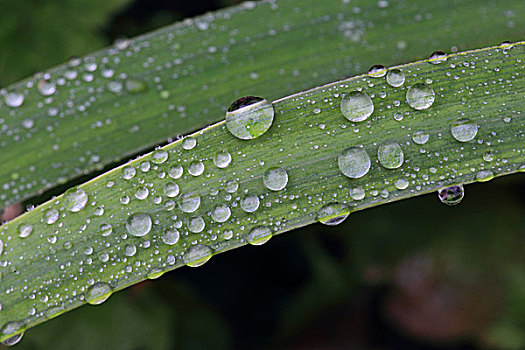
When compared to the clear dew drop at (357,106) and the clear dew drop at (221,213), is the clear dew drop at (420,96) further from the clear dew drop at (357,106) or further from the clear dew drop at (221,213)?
the clear dew drop at (221,213)

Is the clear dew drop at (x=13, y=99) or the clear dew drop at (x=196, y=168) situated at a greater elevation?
the clear dew drop at (x=13, y=99)

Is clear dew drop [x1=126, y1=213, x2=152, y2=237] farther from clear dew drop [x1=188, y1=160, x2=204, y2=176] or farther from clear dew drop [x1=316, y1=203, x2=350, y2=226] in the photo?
clear dew drop [x1=316, y1=203, x2=350, y2=226]

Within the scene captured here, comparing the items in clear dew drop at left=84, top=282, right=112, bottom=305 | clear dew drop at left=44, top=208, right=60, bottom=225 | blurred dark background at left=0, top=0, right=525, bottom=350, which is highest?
clear dew drop at left=44, top=208, right=60, bottom=225

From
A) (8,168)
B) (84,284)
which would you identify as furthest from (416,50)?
(8,168)

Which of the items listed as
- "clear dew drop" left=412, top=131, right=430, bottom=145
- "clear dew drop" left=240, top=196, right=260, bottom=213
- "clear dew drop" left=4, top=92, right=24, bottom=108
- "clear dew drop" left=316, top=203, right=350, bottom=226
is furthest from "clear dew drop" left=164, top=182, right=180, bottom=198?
"clear dew drop" left=4, top=92, right=24, bottom=108

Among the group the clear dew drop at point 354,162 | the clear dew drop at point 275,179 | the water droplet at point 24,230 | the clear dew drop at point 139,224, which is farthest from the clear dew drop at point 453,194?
the water droplet at point 24,230

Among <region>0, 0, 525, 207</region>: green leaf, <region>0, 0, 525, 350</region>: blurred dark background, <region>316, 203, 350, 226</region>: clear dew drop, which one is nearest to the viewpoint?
<region>316, 203, 350, 226</region>: clear dew drop

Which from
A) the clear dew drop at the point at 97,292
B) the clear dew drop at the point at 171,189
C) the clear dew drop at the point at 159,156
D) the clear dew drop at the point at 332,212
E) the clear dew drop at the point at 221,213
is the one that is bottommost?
the clear dew drop at the point at 97,292

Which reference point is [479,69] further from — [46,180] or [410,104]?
[46,180]
